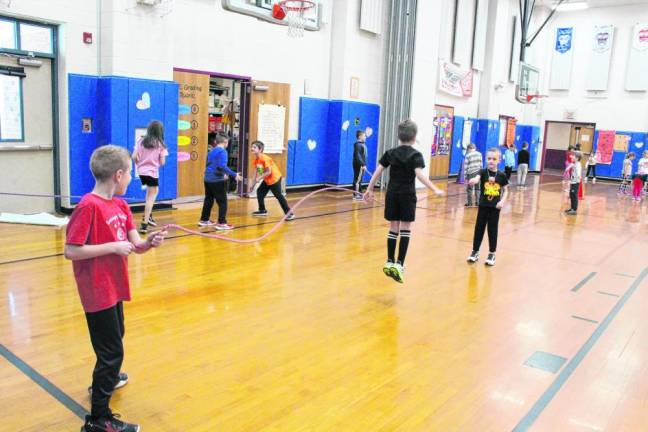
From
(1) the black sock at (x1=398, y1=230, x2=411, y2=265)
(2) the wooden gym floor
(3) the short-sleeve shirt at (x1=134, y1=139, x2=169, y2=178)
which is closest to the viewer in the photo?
(2) the wooden gym floor

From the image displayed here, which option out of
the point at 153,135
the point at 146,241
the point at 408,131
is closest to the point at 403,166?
the point at 408,131

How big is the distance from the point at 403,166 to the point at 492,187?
70.8 inches

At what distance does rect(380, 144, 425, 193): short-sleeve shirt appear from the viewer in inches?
210

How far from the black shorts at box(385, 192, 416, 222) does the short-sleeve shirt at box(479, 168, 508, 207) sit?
5.32ft

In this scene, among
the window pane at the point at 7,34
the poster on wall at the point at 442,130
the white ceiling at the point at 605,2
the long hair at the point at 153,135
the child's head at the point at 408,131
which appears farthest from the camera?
the white ceiling at the point at 605,2

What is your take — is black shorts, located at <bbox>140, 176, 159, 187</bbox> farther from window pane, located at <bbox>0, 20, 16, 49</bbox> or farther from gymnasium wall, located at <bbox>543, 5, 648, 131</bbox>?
gymnasium wall, located at <bbox>543, 5, 648, 131</bbox>

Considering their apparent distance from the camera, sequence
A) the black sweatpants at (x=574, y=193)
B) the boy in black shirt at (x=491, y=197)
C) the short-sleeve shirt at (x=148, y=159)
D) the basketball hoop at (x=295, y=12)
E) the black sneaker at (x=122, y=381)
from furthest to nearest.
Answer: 1. the black sweatpants at (x=574, y=193)
2. the basketball hoop at (x=295, y=12)
3. the short-sleeve shirt at (x=148, y=159)
4. the boy in black shirt at (x=491, y=197)
5. the black sneaker at (x=122, y=381)

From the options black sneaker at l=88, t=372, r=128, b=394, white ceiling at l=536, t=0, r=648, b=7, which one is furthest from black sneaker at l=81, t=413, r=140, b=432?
white ceiling at l=536, t=0, r=648, b=7

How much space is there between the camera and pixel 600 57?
71.8 feet

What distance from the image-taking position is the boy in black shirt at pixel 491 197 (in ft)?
21.7

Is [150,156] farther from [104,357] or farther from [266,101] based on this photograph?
[104,357]

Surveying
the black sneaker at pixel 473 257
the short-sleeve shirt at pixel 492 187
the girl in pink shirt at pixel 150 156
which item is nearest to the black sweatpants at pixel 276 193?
the girl in pink shirt at pixel 150 156

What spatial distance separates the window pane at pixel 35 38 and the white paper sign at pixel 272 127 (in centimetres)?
434

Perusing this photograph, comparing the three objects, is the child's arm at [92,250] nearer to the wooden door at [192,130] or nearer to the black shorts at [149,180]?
the black shorts at [149,180]
